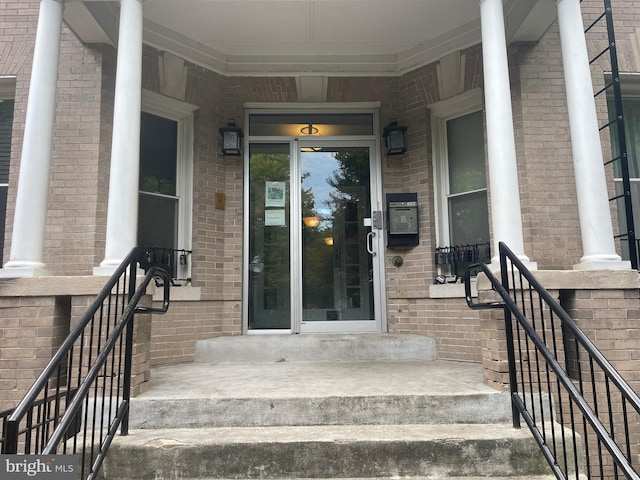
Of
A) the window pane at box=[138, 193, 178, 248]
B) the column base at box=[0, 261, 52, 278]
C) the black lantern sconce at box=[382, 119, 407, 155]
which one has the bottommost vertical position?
the column base at box=[0, 261, 52, 278]

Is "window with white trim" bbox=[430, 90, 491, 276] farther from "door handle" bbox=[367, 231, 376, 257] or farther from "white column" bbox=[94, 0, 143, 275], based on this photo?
"white column" bbox=[94, 0, 143, 275]

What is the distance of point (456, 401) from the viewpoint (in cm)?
279

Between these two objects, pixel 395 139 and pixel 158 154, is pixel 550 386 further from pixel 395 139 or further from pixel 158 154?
pixel 158 154

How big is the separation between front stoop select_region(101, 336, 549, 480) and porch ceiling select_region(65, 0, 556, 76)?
3.10 metres

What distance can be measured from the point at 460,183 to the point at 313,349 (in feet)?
7.72

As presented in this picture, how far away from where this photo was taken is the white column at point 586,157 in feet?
10.4

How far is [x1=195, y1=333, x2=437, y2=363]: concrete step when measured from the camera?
417 centimetres

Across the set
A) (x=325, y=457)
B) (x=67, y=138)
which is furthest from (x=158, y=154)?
(x=325, y=457)

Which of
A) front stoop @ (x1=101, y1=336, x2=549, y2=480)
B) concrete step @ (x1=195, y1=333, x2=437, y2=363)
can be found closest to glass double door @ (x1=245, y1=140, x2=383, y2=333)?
concrete step @ (x1=195, y1=333, x2=437, y2=363)

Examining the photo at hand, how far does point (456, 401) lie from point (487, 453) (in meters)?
0.38

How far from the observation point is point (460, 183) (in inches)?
188

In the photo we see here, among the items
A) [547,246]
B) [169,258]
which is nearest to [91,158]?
[169,258]

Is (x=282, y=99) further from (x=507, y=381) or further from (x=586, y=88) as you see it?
(x=507, y=381)

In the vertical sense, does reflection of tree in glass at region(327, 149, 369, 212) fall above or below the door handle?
above
